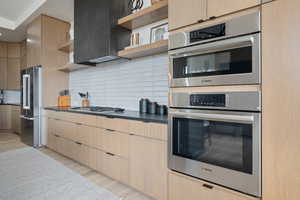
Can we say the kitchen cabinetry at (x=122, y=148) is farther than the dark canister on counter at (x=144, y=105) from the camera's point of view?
No

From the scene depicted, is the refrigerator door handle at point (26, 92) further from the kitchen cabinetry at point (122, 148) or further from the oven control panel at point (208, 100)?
the oven control panel at point (208, 100)

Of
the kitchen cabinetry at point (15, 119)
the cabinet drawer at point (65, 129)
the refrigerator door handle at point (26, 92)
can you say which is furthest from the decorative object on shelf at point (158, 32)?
the kitchen cabinetry at point (15, 119)

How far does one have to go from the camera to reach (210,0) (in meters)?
1.31

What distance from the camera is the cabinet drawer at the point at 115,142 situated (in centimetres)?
199

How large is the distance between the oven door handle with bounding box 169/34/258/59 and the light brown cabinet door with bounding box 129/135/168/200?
0.81 metres

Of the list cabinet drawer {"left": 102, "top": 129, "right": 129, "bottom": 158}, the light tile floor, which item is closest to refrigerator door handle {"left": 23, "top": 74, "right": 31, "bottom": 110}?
the light tile floor

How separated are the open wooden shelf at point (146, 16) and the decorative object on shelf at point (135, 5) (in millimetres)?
242

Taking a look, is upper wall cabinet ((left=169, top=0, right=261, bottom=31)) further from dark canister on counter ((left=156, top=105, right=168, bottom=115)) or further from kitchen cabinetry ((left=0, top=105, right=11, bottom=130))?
kitchen cabinetry ((left=0, top=105, right=11, bottom=130))

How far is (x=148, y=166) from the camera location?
1.76 m

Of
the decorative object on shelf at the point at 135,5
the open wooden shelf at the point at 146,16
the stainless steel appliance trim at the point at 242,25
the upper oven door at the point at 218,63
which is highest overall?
the decorative object on shelf at the point at 135,5

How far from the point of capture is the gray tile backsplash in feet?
7.70

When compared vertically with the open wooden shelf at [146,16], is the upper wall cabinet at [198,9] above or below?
below
